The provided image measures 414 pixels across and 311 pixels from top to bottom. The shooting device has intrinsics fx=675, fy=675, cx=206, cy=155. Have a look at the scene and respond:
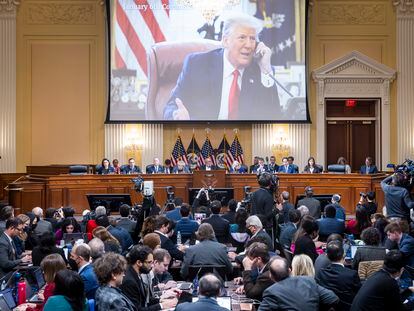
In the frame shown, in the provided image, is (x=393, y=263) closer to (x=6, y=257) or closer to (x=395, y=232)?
(x=395, y=232)

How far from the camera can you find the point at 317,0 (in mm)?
21438

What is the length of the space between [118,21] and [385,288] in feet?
54.1

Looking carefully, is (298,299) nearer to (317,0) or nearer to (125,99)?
(125,99)

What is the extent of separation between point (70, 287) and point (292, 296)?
1.72m

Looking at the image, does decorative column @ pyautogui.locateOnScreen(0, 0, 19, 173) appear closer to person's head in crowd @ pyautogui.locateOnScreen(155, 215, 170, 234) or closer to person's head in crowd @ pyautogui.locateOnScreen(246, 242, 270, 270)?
person's head in crowd @ pyautogui.locateOnScreen(155, 215, 170, 234)

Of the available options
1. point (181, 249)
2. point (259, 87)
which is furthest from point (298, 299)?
point (259, 87)

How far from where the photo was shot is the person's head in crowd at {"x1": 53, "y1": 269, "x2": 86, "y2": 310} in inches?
189

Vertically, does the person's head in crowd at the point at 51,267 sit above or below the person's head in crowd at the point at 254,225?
below

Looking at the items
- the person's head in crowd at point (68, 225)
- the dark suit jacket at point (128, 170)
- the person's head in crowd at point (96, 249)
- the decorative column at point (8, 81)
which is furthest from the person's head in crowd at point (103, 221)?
the decorative column at point (8, 81)

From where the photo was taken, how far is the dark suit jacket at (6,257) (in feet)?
26.3

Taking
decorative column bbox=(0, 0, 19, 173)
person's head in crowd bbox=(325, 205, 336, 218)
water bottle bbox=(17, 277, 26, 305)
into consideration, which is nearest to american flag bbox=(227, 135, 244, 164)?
decorative column bbox=(0, 0, 19, 173)

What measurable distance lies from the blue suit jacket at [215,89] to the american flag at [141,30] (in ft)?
3.91

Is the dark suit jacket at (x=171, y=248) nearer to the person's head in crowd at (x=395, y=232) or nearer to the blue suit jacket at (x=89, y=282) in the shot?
the blue suit jacket at (x=89, y=282)

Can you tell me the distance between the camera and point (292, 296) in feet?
17.3
